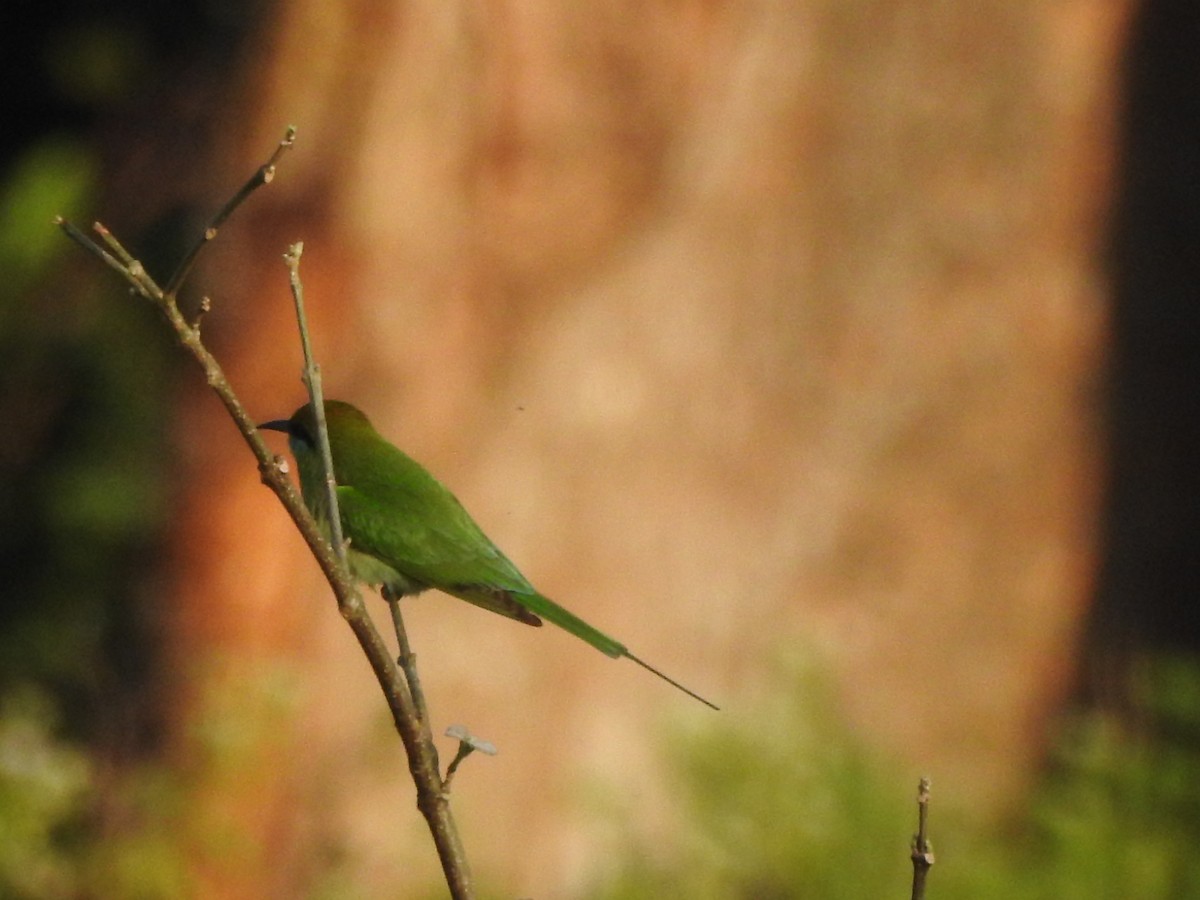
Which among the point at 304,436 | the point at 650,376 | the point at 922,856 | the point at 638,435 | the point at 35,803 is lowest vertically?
the point at 922,856

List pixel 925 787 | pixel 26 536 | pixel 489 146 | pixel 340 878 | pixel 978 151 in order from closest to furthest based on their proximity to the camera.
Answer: pixel 925 787 < pixel 340 878 < pixel 489 146 < pixel 26 536 < pixel 978 151

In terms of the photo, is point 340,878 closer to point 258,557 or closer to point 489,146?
point 258,557

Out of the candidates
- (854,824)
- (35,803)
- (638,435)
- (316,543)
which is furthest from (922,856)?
(638,435)

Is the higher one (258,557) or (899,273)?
(899,273)

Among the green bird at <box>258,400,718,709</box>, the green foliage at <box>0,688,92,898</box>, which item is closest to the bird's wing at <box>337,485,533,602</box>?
the green bird at <box>258,400,718,709</box>

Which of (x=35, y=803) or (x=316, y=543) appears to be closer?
(x=316, y=543)

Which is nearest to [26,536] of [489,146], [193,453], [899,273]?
[193,453]

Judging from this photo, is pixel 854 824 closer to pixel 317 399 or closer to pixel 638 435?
pixel 638 435
